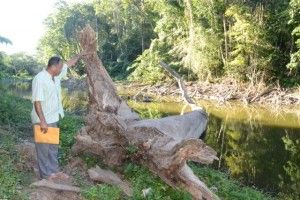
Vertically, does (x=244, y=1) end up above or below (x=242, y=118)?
above

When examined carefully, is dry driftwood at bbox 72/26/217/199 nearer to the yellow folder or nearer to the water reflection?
the yellow folder

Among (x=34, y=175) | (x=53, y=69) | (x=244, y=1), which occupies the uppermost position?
(x=244, y=1)

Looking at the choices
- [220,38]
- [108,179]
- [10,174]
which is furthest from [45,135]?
[220,38]

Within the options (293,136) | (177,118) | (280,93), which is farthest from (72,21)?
(177,118)

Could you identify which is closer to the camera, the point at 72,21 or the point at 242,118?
the point at 242,118

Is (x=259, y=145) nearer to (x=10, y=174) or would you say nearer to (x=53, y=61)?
(x=53, y=61)

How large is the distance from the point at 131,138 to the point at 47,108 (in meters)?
1.68

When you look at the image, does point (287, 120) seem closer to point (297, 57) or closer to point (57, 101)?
point (297, 57)

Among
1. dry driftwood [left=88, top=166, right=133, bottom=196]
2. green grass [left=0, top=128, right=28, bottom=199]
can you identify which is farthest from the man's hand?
dry driftwood [left=88, top=166, right=133, bottom=196]

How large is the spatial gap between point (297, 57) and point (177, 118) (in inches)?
738

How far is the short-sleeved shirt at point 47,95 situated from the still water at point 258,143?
531 centimetres

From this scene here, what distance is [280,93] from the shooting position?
88.5 ft

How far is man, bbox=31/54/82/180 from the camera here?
22.6 feet

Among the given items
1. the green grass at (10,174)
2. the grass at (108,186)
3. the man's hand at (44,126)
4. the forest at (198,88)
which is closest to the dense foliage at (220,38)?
the forest at (198,88)
